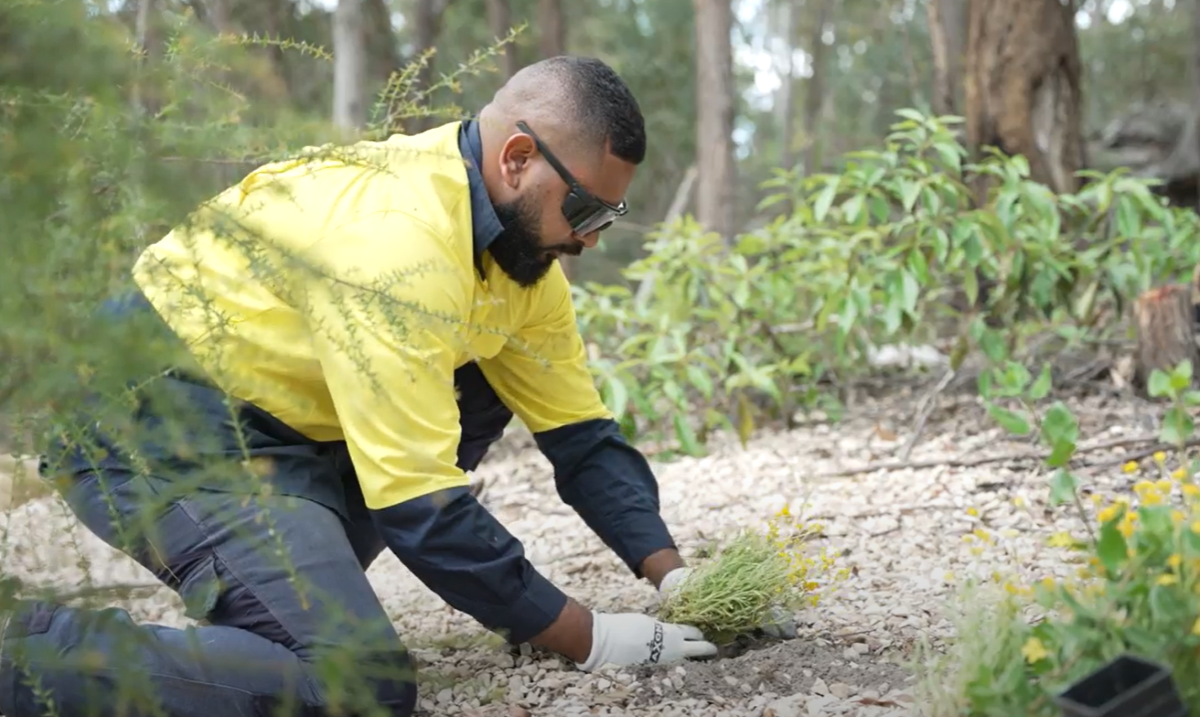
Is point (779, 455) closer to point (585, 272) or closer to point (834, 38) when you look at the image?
point (585, 272)

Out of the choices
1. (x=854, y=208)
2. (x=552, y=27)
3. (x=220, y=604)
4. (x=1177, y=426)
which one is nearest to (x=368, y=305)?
(x=220, y=604)

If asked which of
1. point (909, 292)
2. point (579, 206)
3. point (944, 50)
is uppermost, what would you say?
point (944, 50)

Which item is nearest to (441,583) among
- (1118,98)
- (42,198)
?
(42,198)

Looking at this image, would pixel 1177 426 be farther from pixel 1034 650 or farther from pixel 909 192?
pixel 909 192

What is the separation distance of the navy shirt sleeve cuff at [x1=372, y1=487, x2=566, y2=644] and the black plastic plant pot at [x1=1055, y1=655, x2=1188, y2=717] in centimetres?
95

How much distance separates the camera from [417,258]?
6.20 ft

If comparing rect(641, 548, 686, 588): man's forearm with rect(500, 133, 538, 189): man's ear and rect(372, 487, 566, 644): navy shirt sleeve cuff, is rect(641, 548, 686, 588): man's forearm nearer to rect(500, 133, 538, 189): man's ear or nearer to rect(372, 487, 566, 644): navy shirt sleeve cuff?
rect(372, 487, 566, 644): navy shirt sleeve cuff

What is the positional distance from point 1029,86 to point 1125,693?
4450 mm

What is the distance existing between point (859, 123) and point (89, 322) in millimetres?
21603

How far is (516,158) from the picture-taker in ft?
6.91

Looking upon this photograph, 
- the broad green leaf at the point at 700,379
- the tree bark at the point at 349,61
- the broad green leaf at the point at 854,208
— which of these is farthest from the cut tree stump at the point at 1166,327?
the tree bark at the point at 349,61

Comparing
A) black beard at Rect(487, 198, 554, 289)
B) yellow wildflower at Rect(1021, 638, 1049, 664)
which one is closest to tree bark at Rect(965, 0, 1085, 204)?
black beard at Rect(487, 198, 554, 289)

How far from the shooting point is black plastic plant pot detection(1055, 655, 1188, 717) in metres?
1.08

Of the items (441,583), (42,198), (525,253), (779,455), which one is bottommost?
(779,455)
